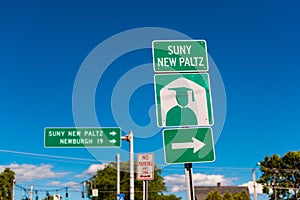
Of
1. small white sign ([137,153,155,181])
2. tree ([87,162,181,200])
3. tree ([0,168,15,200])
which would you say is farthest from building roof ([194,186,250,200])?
small white sign ([137,153,155,181])

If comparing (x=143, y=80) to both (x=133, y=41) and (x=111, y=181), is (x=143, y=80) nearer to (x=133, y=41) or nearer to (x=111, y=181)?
(x=133, y=41)

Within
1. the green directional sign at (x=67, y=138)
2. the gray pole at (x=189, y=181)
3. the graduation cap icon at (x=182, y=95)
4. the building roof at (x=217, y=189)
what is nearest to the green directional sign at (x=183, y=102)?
the graduation cap icon at (x=182, y=95)

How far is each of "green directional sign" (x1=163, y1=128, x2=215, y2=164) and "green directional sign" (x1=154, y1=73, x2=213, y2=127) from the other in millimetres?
90

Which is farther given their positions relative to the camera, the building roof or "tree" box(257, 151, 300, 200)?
the building roof

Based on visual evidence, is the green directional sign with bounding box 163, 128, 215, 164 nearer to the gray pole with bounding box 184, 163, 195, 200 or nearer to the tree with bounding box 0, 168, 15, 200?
the gray pole with bounding box 184, 163, 195, 200

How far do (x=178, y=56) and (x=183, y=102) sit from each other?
619 millimetres

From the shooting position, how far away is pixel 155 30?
4688 millimetres

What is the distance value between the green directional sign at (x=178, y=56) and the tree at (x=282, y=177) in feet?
174

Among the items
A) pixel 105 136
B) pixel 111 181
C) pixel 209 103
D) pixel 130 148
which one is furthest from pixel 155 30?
pixel 111 181

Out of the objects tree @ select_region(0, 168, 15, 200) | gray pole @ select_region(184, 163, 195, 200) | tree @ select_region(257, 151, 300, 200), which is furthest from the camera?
tree @ select_region(0, 168, 15, 200)

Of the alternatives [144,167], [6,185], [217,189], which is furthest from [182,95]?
[217,189]

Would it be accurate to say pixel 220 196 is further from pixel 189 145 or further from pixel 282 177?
pixel 189 145

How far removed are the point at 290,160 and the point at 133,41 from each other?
56.6 metres

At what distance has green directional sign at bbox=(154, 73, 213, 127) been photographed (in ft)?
15.1
